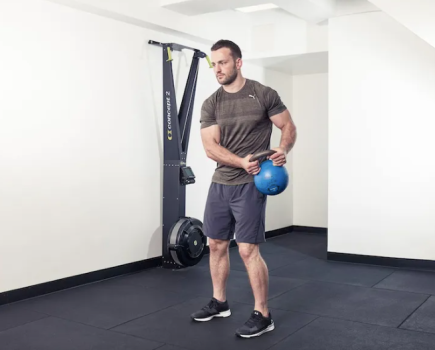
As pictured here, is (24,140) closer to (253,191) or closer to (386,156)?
(253,191)

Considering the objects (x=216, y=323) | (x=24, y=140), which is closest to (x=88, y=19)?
(x=24, y=140)

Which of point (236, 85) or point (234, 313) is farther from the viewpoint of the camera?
point (234, 313)

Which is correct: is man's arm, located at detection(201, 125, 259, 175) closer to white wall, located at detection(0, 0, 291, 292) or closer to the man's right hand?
the man's right hand

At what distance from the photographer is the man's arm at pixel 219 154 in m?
2.81

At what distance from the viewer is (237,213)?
2.96 m

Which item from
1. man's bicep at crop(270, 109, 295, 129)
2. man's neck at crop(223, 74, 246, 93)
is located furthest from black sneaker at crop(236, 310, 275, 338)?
man's neck at crop(223, 74, 246, 93)

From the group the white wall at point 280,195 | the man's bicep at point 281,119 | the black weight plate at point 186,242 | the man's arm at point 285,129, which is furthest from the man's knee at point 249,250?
the white wall at point 280,195

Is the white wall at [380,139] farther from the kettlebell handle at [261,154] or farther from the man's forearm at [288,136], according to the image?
the kettlebell handle at [261,154]

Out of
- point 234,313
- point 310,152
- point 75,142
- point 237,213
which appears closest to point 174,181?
point 75,142

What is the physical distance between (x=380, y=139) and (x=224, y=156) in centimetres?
239

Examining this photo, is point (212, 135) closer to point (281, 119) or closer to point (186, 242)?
point (281, 119)

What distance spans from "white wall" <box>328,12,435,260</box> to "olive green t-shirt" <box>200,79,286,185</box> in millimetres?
2154

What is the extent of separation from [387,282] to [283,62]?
2.98 metres

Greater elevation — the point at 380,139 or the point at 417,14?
the point at 417,14
